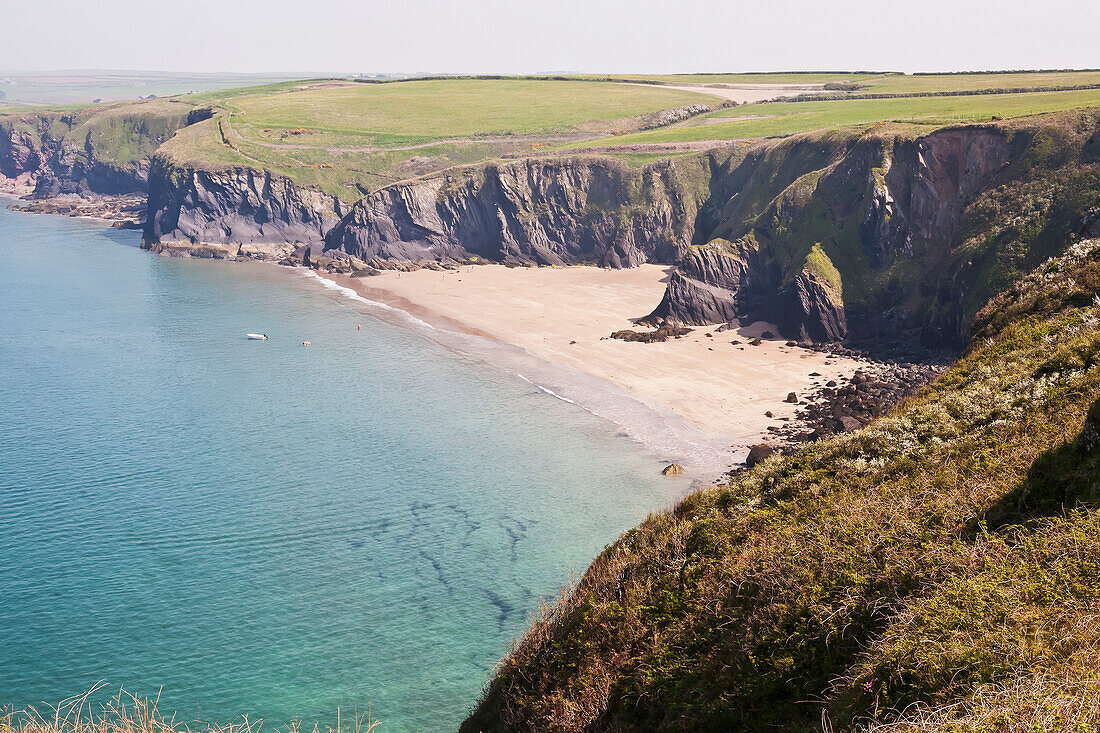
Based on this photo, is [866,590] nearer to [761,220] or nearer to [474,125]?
[761,220]

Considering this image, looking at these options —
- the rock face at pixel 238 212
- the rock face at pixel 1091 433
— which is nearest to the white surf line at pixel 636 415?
the rock face at pixel 1091 433

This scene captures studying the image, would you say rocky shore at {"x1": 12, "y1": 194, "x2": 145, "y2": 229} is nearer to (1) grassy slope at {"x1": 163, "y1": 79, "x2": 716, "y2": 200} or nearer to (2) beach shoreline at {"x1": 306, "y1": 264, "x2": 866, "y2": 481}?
(1) grassy slope at {"x1": 163, "y1": 79, "x2": 716, "y2": 200}

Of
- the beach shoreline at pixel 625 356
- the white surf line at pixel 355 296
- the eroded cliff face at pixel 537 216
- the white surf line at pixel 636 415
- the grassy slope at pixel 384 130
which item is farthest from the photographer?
the grassy slope at pixel 384 130

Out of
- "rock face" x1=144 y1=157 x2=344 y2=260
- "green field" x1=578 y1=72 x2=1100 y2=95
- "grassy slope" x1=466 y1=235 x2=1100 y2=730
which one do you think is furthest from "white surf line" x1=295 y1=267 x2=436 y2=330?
"green field" x1=578 y1=72 x2=1100 y2=95

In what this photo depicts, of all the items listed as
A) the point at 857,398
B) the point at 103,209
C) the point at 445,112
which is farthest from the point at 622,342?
the point at 103,209

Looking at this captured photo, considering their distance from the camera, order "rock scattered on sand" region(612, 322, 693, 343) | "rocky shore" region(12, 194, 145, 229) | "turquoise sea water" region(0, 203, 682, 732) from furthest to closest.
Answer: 1. "rocky shore" region(12, 194, 145, 229)
2. "rock scattered on sand" region(612, 322, 693, 343)
3. "turquoise sea water" region(0, 203, 682, 732)

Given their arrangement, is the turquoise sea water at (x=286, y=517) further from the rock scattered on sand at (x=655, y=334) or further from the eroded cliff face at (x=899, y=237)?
the eroded cliff face at (x=899, y=237)

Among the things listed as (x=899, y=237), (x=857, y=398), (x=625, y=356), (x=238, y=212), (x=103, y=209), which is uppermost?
(x=899, y=237)
